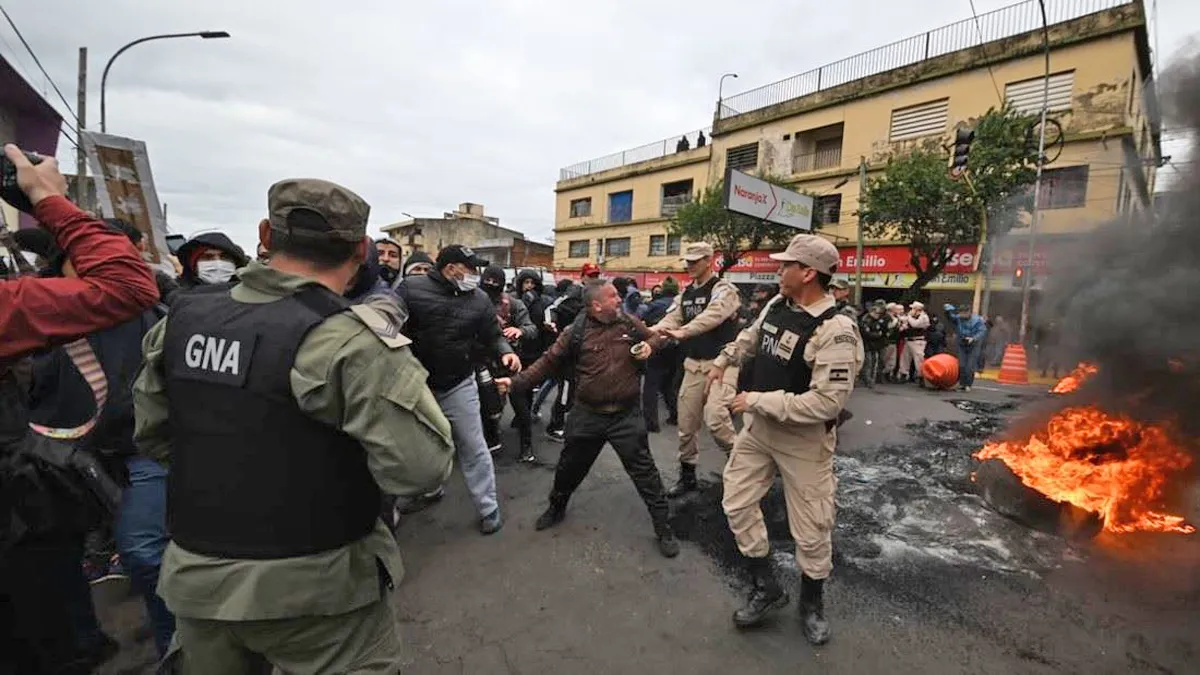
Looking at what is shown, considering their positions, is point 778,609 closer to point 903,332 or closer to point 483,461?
point 483,461

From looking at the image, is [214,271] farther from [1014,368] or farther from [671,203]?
[671,203]

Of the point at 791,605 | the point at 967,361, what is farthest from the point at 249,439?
the point at 967,361

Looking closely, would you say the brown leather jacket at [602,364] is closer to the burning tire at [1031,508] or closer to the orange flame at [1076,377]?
the burning tire at [1031,508]

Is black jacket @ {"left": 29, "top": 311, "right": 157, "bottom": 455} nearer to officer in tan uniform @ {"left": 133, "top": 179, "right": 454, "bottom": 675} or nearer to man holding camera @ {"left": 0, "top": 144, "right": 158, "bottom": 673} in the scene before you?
man holding camera @ {"left": 0, "top": 144, "right": 158, "bottom": 673}

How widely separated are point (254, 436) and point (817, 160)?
24.1 m

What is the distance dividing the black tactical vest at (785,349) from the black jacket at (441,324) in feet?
6.30

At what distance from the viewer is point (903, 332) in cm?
1085

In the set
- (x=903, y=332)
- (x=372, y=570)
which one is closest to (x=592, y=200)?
(x=903, y=332)

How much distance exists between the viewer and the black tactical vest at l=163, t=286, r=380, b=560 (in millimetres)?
1325

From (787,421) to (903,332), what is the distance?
9.54 metres

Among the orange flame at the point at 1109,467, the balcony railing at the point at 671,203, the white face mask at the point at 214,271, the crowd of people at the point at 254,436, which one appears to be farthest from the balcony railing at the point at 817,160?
the white face mask at the point at 214,271

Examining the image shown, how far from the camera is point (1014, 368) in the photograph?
11.7m

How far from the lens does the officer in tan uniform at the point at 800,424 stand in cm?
271

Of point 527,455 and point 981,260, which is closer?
point 527,455
